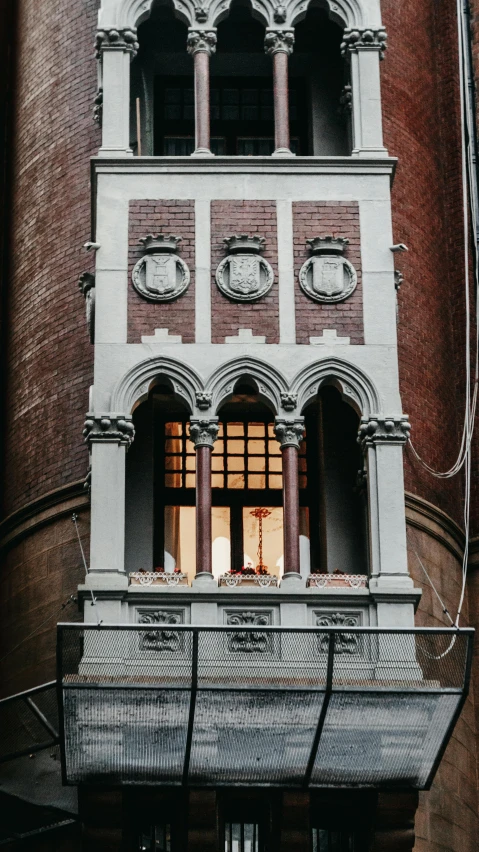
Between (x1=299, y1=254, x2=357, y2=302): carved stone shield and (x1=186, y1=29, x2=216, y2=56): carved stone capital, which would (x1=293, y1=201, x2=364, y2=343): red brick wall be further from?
(x1=186, y1=29, x2=216, y2=56): carved stone capital

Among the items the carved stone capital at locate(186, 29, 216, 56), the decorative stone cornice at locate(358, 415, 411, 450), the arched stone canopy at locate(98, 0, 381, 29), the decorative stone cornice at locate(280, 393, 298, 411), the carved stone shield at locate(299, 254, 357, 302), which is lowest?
the decorative stone cornice at locate(358, 415, 411, 450)

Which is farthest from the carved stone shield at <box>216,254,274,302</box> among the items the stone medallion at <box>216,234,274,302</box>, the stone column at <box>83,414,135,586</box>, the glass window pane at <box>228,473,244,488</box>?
the glass window pane at <box>228,473,244,488</box>

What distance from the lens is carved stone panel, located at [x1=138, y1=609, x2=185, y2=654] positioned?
27.7m

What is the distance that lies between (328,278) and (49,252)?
25.5 ft

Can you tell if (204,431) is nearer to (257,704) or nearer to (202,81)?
(257,704)

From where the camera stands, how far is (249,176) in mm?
30656

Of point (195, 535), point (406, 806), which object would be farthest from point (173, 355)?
point (406, 806)

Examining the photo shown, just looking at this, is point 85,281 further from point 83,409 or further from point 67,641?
point 67,641

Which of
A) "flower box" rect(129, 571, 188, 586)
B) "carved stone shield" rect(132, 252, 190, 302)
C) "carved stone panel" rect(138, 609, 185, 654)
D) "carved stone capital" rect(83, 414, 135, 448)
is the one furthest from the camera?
"carved stone shield" rect(132, 252, 190, 302)

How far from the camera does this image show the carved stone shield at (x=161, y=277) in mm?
29859

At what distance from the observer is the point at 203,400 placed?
95.8 ft

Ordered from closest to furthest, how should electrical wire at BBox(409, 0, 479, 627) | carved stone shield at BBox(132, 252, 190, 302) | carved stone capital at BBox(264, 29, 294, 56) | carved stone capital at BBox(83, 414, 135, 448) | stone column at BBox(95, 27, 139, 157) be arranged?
1. carved stone capital at BBox(83, 414, 135, 448)
2. carved stone shield at BBox(132, 252, 190, 302)
3. stone column at BBox(95, 27, 139, 157)
4. carved stone capital at BBox(264, 29, 294, 56)
5. electrical wire at BBox(409, 0, 479, 627)

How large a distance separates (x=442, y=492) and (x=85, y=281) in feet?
24.8

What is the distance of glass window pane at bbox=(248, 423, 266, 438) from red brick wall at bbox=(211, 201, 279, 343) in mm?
2848
